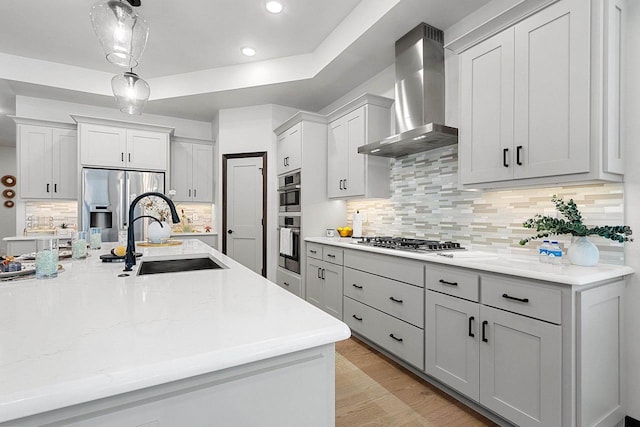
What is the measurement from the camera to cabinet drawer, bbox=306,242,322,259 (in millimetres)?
3600

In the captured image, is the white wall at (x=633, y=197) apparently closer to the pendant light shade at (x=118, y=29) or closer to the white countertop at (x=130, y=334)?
the white countertop at (x=130, y=334)

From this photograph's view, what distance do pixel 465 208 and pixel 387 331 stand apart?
48.0 inches

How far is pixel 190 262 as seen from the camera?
2189 mm

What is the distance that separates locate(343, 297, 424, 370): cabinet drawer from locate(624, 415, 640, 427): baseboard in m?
1.09

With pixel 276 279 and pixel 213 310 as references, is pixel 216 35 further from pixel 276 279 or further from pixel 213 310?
pixel 213 310

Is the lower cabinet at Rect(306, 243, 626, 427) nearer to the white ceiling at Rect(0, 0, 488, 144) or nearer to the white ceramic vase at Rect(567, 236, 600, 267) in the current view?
the white ceramic vase at Rect(567, 236, 600, 267)

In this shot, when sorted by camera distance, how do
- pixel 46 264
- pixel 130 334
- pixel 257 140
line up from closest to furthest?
pixel 130 334, pixel 46 264, pixel 257 140

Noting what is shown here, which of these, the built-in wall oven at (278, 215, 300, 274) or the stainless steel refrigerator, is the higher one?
the stainless steel refrigerator

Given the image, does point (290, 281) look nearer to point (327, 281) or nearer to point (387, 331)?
point (327, 281)

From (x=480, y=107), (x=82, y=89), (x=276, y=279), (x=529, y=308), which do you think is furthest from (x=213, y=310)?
(x=82, y=89)

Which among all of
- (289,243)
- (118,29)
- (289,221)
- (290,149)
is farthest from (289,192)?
(118,29)

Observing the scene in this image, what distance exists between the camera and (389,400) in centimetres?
209

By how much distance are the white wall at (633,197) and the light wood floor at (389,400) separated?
2.63 feet

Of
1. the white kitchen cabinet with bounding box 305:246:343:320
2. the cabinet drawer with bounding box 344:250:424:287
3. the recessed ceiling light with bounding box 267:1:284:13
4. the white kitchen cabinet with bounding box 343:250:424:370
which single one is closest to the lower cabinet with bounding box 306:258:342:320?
the white kitchen cabinet with bounding box 305:246:343:320
